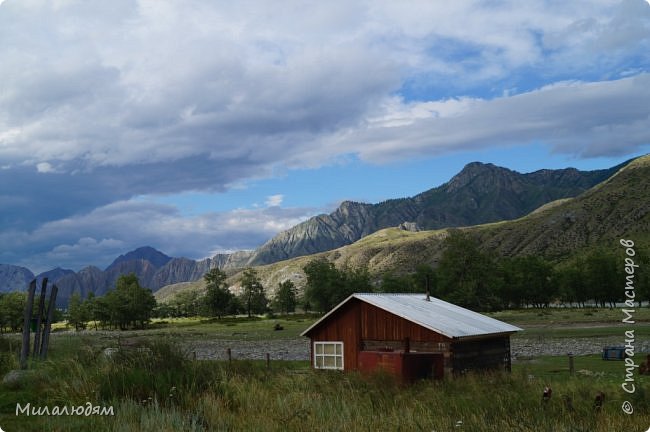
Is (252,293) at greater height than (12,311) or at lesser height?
greater

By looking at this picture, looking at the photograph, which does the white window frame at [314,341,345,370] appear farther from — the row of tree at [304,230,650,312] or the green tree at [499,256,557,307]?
the green tree at [499,256,557,307]

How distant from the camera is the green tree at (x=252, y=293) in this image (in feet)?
455

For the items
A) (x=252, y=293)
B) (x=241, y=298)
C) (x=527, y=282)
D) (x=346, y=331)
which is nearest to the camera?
(x=346, y=331)

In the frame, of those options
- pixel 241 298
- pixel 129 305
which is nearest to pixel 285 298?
pixel 241 298

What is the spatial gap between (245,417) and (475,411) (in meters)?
4.79

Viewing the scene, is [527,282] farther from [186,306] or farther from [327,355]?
[327,355]

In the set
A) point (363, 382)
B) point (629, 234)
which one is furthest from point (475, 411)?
point (629, 234)

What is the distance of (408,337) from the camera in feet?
80.7


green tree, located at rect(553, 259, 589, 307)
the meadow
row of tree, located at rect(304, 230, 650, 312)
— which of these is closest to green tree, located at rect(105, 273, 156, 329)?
row of tree, located at rect(304, 230, 650, 312)

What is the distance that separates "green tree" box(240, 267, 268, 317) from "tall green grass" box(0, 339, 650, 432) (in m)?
123

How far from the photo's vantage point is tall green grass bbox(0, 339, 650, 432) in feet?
32.8

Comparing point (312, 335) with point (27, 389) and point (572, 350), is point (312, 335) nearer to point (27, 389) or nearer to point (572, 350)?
point (27, 389)

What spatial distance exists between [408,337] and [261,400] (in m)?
13.8

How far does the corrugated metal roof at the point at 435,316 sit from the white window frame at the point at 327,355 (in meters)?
1.06
